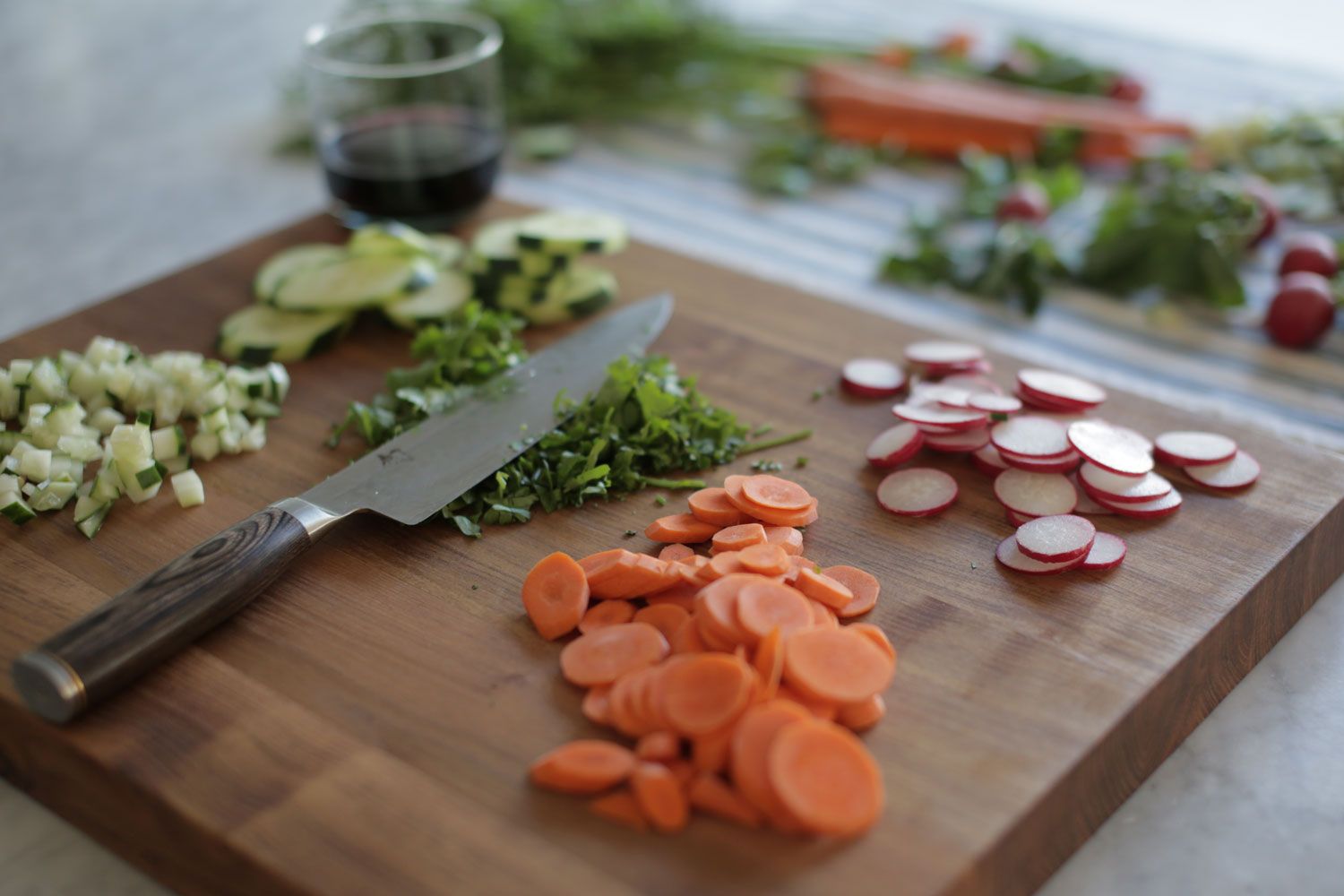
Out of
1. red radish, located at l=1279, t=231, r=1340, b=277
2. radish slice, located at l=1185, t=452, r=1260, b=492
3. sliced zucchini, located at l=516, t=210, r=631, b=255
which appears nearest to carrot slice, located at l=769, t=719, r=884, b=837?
radish slice, located at l=1185, t=452, r=1260, b=492

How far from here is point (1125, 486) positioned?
73.5 inches

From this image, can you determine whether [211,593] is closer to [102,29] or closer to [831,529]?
[831,529]

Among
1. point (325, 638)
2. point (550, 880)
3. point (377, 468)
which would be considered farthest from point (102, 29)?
point (550, 880)

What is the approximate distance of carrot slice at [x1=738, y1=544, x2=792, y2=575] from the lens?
5.35 ft

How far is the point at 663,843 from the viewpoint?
1352 mm

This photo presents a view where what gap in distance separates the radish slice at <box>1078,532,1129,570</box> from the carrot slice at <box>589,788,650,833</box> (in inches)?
29.7

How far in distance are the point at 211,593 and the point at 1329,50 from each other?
13.3 feet

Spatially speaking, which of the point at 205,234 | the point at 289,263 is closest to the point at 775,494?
the point at 289,263

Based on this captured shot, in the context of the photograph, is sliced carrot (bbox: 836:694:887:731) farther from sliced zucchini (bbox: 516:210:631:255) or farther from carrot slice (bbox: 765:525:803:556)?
sliced zucchini (bbox: 516:210:631:255)

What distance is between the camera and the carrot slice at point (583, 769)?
1.39 meters

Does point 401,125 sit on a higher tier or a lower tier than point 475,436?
higher

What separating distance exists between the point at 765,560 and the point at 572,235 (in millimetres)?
1001

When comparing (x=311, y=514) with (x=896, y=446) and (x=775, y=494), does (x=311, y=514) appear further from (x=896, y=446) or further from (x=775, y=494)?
(x=896, y=446)

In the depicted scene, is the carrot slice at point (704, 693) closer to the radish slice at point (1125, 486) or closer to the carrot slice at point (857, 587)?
the carrot slice at point (857, 587)
